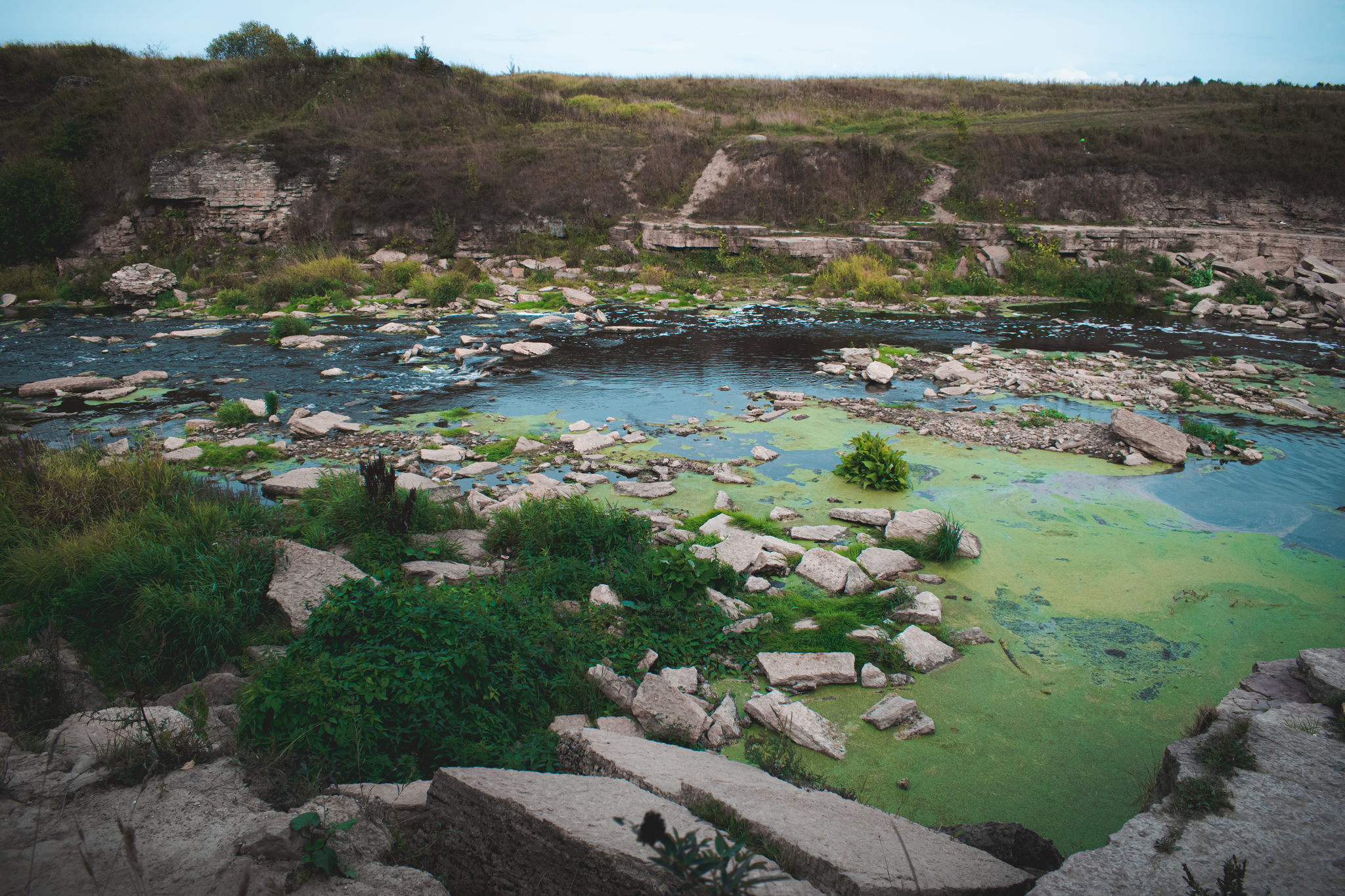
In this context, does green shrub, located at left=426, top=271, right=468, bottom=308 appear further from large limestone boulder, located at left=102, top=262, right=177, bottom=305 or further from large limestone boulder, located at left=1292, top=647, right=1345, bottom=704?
large limestone boulder, located at left=1292, top=647, right=1345, bottom=704

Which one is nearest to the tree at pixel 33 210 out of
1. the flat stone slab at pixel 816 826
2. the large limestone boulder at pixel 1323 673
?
the flat stone slab at pixel 816 826

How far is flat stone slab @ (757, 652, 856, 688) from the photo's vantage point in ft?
13.0

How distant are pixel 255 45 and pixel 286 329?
3068 cm

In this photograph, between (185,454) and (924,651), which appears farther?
(185,454)

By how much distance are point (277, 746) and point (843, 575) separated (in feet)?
11.8

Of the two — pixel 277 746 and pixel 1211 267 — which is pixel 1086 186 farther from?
pixel 277 746

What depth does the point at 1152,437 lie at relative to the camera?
24.9 ft

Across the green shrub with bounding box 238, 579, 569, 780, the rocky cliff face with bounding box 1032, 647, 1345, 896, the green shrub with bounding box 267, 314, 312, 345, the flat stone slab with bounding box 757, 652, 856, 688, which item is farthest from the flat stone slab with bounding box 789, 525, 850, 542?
the green shrub with bounding box 267, 314, 312, 345

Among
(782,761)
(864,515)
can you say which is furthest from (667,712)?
(864,515)

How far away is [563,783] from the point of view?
252 cm

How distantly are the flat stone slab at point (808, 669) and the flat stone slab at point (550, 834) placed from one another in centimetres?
156

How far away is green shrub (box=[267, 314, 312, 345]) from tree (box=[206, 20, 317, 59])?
20.4 meters

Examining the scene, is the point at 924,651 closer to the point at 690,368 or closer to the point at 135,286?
the point at 690,368

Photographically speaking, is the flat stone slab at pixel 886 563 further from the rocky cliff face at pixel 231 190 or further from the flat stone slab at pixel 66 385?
the rocky cliff face at pixel 231 190
